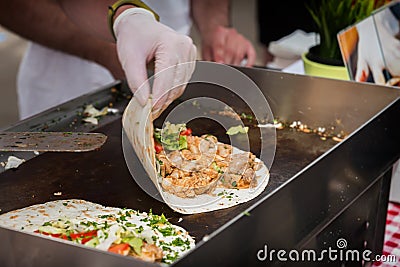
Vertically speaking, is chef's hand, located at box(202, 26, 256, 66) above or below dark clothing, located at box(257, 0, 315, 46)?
above

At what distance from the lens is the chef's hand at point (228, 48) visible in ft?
7.54

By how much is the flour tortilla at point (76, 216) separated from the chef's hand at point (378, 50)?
0.77m

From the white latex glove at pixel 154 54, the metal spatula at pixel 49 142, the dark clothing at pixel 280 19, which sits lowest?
the dark clothing at pixel 280 19

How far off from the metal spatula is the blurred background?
2879mm

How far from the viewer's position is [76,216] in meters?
1.28

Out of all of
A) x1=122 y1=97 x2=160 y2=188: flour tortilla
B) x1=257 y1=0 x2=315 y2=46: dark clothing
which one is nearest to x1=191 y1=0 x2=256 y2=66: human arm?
x1=122 y1=97 x2=160 y2=188: flour tortilla

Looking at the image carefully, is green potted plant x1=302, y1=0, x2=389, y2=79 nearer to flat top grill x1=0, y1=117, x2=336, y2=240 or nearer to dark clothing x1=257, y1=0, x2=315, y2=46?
flat top grill x1=0, y1=117, x2=336, y2=240

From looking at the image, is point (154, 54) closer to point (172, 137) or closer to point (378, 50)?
point (172, 137)

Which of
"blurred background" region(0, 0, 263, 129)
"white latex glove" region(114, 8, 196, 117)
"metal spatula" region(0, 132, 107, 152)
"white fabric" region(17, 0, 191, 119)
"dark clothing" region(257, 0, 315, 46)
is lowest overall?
"blurred background" region(0, 0, 263, 129)

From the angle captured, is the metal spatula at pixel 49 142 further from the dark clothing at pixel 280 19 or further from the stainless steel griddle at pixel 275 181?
the dark clothing at pixel 280 19

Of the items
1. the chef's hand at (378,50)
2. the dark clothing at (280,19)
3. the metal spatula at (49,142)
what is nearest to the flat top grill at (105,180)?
the metal spatula at (49,142)

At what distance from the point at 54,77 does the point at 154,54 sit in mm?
927

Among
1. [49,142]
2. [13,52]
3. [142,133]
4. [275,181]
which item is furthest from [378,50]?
[13,52]

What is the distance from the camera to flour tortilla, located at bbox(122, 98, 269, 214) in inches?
54.1
